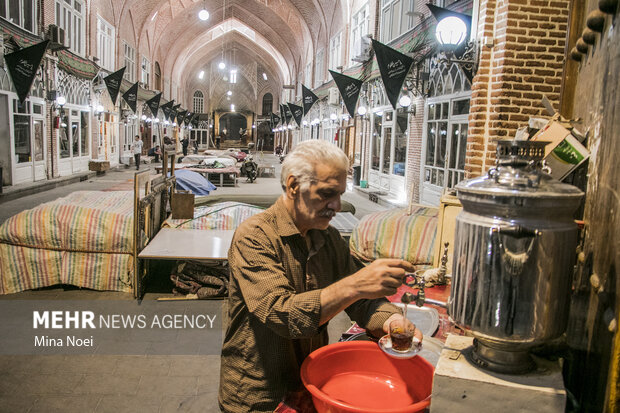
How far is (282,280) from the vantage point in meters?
1.65

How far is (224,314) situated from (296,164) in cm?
408

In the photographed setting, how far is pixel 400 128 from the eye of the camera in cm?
1526

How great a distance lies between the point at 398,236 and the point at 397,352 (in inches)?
151

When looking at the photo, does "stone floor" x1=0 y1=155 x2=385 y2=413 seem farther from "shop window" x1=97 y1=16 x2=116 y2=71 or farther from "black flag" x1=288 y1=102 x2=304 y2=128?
"shop window" x1=97 y1=16 x2=116 y2=71

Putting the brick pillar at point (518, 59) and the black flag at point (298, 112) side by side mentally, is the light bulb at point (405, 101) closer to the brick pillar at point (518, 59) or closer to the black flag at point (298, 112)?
the brick pillar at point (518, 59)

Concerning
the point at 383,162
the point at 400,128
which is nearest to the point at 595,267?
the point at 400,128

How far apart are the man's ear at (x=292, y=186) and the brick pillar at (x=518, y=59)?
485 cm

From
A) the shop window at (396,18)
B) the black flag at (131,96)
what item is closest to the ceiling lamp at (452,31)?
the shop window at (396,18)

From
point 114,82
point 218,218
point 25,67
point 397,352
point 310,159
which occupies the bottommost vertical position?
point 218,218

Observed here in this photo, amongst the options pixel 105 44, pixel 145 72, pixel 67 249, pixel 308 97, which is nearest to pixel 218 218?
pixel 67 249

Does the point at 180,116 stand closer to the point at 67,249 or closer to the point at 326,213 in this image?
the point at 67,249

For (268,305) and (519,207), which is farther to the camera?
(268,305)

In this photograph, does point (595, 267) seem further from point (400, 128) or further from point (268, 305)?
point (400, 128)

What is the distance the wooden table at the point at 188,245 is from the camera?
212 inches
